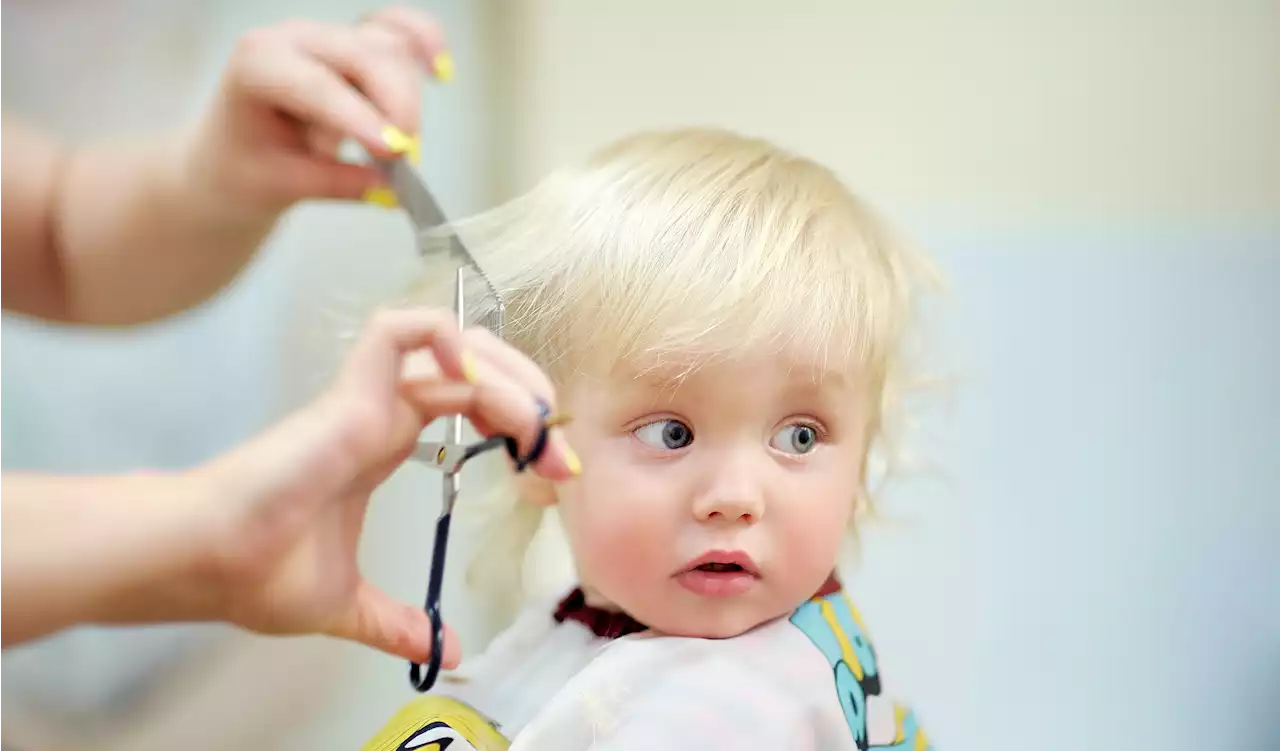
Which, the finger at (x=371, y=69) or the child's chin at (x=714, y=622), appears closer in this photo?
the finger at (x=371, y=69)

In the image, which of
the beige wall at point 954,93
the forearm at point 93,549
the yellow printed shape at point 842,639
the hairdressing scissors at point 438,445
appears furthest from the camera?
the beige wall at point 954,93

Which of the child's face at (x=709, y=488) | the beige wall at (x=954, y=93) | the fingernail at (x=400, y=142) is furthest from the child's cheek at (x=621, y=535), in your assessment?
the beige wall at (x=954, y=93)

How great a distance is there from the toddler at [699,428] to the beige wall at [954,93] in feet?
1.13

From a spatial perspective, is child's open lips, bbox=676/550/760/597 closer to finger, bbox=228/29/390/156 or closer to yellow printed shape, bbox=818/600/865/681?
yellow printed shape, bbox=818/600/865/681

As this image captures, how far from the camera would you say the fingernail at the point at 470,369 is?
1.28 ft

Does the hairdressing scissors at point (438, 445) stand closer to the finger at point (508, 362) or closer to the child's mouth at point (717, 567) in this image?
the finger at point (508, 362)

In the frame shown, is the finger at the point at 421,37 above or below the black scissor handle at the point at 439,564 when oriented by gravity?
above

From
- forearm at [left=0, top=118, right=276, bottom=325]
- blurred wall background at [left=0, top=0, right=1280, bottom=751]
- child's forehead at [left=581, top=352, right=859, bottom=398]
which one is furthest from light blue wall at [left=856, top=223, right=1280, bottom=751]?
forearm at [left=0, top=118, right=276, bottom=325]

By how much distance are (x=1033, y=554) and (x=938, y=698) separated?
15cm

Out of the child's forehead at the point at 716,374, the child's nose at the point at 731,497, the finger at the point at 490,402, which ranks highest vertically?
the finger at the point at 490,402

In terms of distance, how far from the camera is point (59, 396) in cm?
50

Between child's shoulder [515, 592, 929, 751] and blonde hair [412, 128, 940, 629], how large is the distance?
0.16 metres

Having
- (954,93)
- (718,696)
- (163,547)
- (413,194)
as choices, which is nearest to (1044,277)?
(954,93)

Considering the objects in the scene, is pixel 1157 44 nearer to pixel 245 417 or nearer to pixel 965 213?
pixel 965 213
